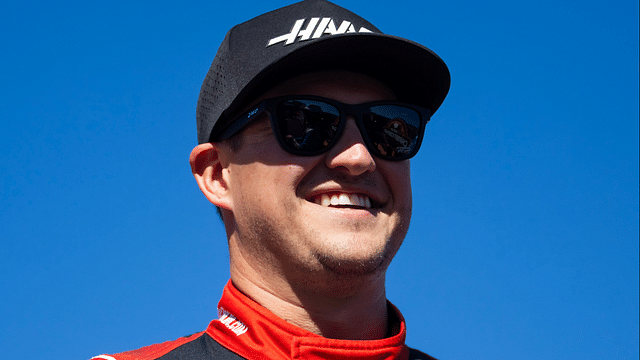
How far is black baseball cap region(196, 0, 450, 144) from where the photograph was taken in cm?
314

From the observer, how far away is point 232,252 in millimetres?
3488

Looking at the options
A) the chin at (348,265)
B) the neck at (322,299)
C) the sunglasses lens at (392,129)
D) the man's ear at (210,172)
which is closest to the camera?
the chin at (348,265)

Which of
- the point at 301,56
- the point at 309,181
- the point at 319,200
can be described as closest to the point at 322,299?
the point at 319,200

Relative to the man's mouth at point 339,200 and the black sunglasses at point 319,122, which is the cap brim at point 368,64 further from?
the man's mouth at point 339,200

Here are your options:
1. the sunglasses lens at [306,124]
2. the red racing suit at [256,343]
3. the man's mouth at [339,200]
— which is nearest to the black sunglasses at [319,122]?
the sunglasses lens at [306,124]

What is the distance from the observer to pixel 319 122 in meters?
3.08

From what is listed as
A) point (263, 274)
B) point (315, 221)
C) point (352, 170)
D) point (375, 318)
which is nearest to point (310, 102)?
point (352, 170)

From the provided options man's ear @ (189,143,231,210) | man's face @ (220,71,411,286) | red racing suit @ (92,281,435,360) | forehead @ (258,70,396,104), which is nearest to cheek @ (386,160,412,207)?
man's face @ (220,71,411,286)

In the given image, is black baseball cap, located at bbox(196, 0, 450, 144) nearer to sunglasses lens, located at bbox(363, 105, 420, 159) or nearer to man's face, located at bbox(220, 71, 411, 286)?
man's face, located at bbox(220, 71, 411, 286)

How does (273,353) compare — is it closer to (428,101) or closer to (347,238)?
(347,238)

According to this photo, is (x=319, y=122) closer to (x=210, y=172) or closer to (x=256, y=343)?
(x=210, y=172)

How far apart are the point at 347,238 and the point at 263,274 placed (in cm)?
53

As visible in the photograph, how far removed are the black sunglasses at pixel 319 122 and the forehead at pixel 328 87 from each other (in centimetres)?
11

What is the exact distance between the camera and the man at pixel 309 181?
9.91 feet
